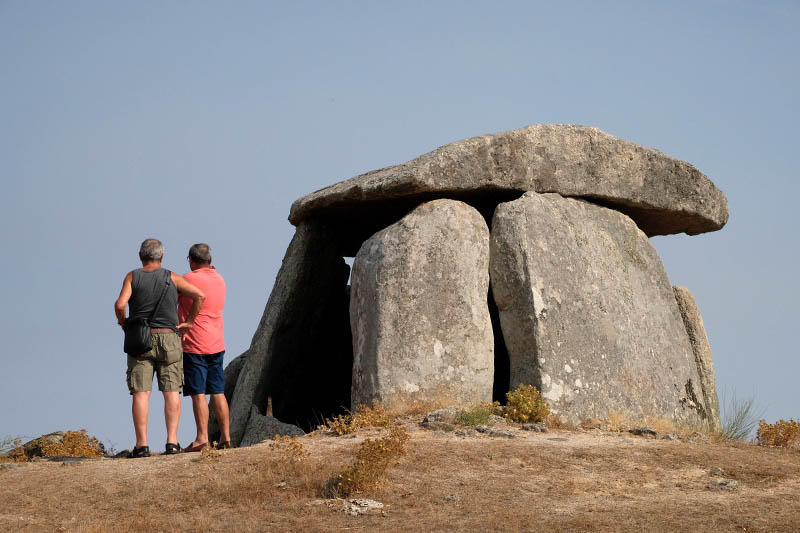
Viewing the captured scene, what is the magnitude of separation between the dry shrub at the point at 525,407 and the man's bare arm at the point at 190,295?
373 cm

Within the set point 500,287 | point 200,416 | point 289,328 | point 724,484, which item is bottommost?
point 724,484

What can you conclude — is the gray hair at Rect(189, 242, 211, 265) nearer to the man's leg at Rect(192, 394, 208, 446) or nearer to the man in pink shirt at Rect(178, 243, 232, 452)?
the man in pink shirt at Rect(178, 243, 232, 452)

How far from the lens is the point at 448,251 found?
44.2ft

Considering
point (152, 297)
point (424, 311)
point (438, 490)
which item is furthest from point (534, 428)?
point (152, 297)

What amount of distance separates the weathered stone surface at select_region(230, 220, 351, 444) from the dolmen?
28 mm

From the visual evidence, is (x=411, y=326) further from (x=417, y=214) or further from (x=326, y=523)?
(x=326, y=523)

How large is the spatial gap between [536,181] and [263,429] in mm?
4963

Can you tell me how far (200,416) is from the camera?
38.3ft

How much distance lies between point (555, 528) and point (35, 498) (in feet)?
15.1

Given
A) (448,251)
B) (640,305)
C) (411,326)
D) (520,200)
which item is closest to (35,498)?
(411,326)

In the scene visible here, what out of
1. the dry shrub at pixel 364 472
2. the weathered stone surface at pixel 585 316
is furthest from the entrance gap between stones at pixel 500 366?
the dry shrub at pixel 364 472

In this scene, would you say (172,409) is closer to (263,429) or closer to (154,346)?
(154,346)

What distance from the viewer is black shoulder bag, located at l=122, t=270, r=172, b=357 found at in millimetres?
Result: 10906

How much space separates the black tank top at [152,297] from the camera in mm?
10992
